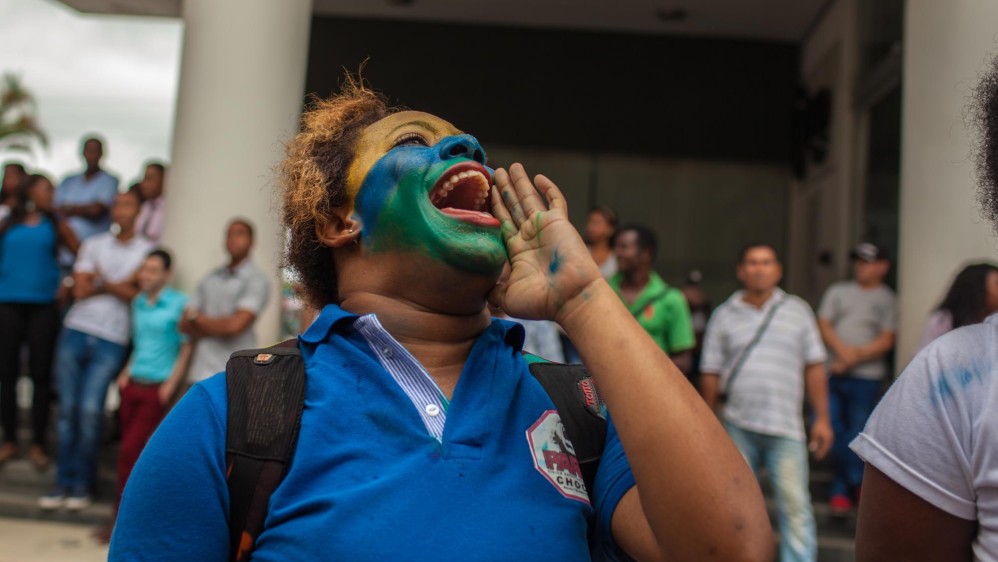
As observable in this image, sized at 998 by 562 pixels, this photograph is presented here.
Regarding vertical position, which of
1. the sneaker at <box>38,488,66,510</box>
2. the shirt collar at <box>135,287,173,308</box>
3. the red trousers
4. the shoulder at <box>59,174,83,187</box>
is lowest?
the sneaker at <box>38,488,66,510</box>

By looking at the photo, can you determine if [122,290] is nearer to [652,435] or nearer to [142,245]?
[142,245]

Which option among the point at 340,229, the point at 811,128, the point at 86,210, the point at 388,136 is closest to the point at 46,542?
the point at 86,210

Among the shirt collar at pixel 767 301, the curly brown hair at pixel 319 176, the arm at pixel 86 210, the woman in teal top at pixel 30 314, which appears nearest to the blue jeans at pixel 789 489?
the shirt collar at pixel 767 301

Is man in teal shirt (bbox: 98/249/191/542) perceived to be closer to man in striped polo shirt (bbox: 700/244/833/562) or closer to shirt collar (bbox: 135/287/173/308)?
shirt collar (bbox: 135/287/173/308)

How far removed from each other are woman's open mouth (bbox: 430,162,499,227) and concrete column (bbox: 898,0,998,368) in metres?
5.11

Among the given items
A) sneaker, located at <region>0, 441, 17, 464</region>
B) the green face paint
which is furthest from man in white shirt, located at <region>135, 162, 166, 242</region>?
the green face paint

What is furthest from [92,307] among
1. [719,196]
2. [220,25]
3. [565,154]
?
[719,196]

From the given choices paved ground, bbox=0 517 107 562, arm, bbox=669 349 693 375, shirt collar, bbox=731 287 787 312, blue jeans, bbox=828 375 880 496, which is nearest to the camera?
shirt collar, bbox=731 287 787 312

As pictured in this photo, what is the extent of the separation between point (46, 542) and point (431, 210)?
18.8 ft

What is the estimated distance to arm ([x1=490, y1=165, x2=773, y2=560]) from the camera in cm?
140

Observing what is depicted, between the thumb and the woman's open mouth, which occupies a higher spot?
the woman's open mouth

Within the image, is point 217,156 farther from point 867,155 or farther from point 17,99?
point 17,99

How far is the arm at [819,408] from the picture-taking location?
5543 mm

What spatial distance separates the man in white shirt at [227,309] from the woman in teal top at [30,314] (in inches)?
59.0
